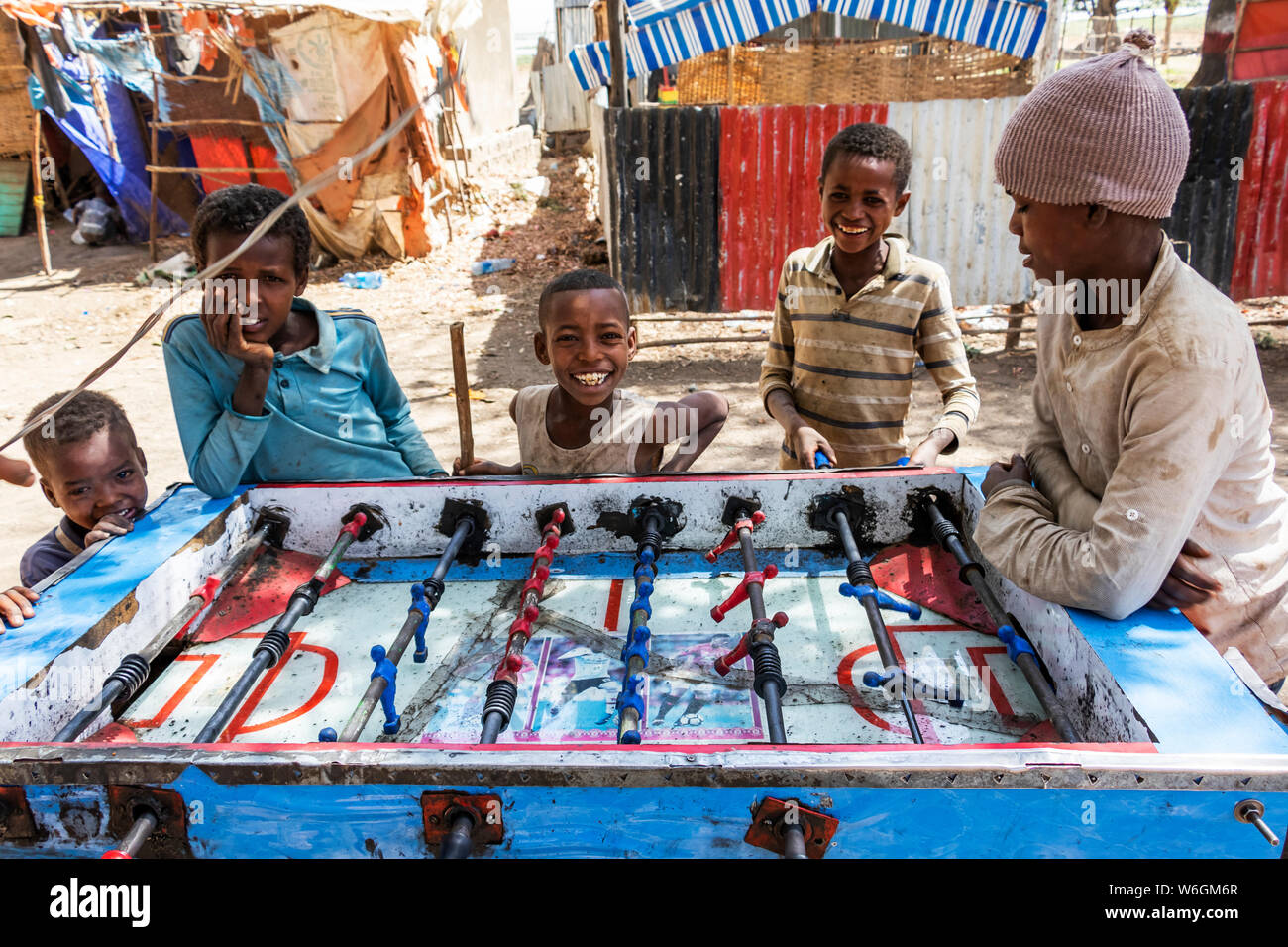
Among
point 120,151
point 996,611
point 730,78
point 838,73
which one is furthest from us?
point 120,151

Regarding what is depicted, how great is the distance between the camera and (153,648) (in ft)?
6.56

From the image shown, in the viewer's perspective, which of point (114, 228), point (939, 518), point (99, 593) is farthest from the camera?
point (114, 228)

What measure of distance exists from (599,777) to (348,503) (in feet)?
4.48

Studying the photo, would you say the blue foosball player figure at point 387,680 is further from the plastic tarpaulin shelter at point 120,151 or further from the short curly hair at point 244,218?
the plastic tarpaulin shelter at point 120,151

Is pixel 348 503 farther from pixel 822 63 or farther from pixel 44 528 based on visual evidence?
pixel 822 63

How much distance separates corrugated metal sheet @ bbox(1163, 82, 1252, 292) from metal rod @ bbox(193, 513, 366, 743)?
683 cm

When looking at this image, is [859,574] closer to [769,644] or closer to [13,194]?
[769,644]

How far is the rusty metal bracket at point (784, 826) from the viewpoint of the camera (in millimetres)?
1337

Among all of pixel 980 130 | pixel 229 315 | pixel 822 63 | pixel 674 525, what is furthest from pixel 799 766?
pixel 822 63

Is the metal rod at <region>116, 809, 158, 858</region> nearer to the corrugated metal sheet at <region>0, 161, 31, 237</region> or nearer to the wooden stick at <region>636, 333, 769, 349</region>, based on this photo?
the wooden stick at <region>636, 333, 769, 349</region>

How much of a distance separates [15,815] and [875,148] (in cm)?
281

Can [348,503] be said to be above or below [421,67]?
below

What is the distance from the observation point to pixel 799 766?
133 cm

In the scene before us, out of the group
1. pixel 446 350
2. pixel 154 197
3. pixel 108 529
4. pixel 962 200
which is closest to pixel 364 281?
pixel 446 350
